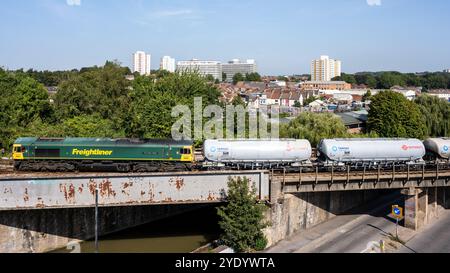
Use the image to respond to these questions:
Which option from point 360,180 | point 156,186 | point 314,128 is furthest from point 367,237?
point 314,128

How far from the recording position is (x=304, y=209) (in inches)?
1325

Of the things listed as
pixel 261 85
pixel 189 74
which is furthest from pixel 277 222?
pixel 261 85

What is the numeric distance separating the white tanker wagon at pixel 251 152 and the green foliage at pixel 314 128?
16.1m

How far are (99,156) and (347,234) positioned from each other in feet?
61.4

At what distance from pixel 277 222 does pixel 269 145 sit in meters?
5.60

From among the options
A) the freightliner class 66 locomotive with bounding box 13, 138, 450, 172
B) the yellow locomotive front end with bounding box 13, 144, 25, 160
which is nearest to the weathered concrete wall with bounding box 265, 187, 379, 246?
the freightliner class 66 locomotive with bounding box 13, 138, 450, 172

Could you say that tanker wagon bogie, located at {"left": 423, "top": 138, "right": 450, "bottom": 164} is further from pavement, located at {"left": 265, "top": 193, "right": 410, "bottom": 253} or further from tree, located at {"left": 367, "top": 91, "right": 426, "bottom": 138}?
tree, located at {"left": 367, "top": 91, "right": 426, "bottom": 138}

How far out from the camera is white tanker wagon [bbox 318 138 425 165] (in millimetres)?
33969

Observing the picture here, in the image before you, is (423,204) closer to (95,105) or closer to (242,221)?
(242,221)

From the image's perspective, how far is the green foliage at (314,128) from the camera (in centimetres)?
4888

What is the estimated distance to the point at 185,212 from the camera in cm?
3838

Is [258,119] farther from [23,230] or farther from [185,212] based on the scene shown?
[23,230]

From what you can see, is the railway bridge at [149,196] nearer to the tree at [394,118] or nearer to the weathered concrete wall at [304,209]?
the weathered concrete wall at [304,209]
